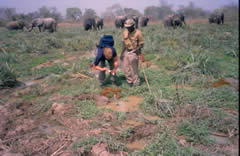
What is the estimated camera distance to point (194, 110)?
137 inches

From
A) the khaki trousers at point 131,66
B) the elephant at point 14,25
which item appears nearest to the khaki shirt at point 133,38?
the khaki trousers at point 131,66

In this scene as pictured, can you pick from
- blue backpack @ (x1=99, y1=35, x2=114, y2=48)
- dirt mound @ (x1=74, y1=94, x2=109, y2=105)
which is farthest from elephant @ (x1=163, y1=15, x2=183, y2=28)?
dirt mound @ (x1=74, y1=94, x2=109, y2=105)

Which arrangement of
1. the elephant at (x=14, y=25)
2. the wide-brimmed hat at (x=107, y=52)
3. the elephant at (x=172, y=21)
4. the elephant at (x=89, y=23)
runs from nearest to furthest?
the wide-brimmed hat at (x=107, y=52) → the elephant at (x=172, y=21) → the elephant at (x=89, y=23) → the elephant at (x=14, y=25)

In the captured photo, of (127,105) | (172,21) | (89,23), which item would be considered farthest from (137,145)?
(89,23)

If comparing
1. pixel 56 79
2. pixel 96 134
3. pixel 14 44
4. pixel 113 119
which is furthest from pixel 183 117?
pixel 14 44

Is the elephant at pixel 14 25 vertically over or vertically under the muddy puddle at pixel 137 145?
over

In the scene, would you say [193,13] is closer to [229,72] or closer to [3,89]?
[229,72]

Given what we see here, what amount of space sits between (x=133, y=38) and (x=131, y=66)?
0.65 metres

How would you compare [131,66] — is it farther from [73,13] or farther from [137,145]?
[73,13]

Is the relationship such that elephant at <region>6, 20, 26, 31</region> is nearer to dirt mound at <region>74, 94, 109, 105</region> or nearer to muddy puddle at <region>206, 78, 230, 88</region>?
dirt mound at <region>74, 94, 109, 105</region>

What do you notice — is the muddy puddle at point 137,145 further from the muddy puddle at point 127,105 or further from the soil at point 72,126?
the muddy puddle at point 127,105

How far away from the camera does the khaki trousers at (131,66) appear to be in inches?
181

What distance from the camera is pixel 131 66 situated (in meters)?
4.68

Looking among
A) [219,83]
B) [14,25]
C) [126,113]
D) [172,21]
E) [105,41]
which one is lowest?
[126,113]
